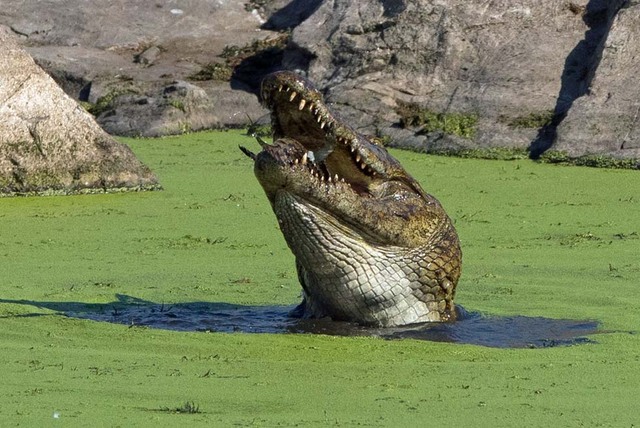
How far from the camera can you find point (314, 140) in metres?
6.14

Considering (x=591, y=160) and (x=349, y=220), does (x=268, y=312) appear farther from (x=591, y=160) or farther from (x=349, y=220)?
(x=591, y=160)

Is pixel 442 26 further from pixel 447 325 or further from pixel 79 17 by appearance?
pixel 447 325

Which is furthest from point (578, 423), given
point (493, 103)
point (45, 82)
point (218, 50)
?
point (218, 50)

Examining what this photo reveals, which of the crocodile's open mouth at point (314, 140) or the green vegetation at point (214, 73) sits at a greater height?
the crocodile's open mouth at point (314, 140)

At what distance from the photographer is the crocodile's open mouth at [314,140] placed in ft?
19.1

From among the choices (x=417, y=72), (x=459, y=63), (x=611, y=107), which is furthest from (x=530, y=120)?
(x=417, y=72)

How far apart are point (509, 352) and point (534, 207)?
4838 millimetres

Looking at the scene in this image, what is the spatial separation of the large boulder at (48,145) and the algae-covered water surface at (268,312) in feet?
0.87

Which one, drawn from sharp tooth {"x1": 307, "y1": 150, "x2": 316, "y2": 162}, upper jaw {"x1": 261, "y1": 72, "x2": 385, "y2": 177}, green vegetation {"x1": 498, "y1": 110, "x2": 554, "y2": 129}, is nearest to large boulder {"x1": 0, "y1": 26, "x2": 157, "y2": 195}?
green vegetation {"x1": 498, "y1": 110, "x2": 554, "y2": 129}

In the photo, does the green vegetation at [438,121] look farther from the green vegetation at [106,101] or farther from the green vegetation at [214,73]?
the green vegetation at [106,101]

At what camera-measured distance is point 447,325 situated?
6.57 metres

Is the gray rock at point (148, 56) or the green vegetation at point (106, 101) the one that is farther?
the gray rock at point (148, 56)

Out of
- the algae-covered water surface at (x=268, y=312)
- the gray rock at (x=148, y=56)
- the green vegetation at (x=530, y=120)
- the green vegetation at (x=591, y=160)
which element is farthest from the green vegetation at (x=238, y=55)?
the green vegetation at (x=591, y=160)

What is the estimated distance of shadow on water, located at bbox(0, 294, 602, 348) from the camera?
630cm
